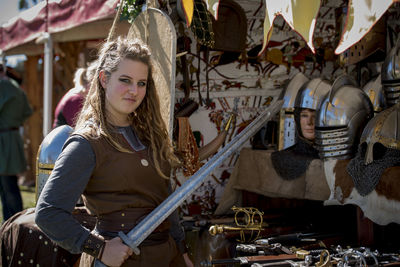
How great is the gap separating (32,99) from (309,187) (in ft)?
23.4

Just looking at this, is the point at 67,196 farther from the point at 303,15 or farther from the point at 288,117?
the point at 288,117

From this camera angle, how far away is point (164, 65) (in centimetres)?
279

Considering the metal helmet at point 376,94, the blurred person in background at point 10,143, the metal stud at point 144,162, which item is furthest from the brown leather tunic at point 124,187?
the blurred person in background at point 10,143

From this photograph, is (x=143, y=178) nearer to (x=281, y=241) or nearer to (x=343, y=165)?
(x=281, y=241)

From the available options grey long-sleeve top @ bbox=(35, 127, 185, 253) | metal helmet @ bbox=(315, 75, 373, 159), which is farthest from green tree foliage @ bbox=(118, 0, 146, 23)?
grey long-sleeve top @ bbox=(35, 127, 185, 253)

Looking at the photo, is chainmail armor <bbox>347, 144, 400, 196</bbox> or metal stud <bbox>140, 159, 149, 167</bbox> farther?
chainmail armor <bbox>347, 144, 400, 196</bbox>

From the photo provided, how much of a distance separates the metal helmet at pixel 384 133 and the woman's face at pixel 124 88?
133 centimetres

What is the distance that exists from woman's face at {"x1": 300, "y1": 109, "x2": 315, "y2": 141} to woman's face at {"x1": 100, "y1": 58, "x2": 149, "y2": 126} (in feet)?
5.59

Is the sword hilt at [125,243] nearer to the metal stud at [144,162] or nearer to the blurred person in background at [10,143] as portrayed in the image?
the metal stud at [144,162]

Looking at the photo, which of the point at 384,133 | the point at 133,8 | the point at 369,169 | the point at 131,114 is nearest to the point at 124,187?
the point at 131,114

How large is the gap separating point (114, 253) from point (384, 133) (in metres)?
1.61

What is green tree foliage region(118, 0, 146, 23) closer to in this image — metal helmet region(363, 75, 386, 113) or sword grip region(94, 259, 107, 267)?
metal helmet region(363, 75, 386, 113)

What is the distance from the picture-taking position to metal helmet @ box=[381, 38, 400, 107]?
278 cm

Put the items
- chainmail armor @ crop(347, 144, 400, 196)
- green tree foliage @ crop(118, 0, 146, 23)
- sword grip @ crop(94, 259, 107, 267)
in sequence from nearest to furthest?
1. sword grip @ crop(94, 259, 107, 267)
2. chainmail armor @ crop(347, 144, 400, 196)
3. green tree foliage @ crop(118, 0, 146, 23)
